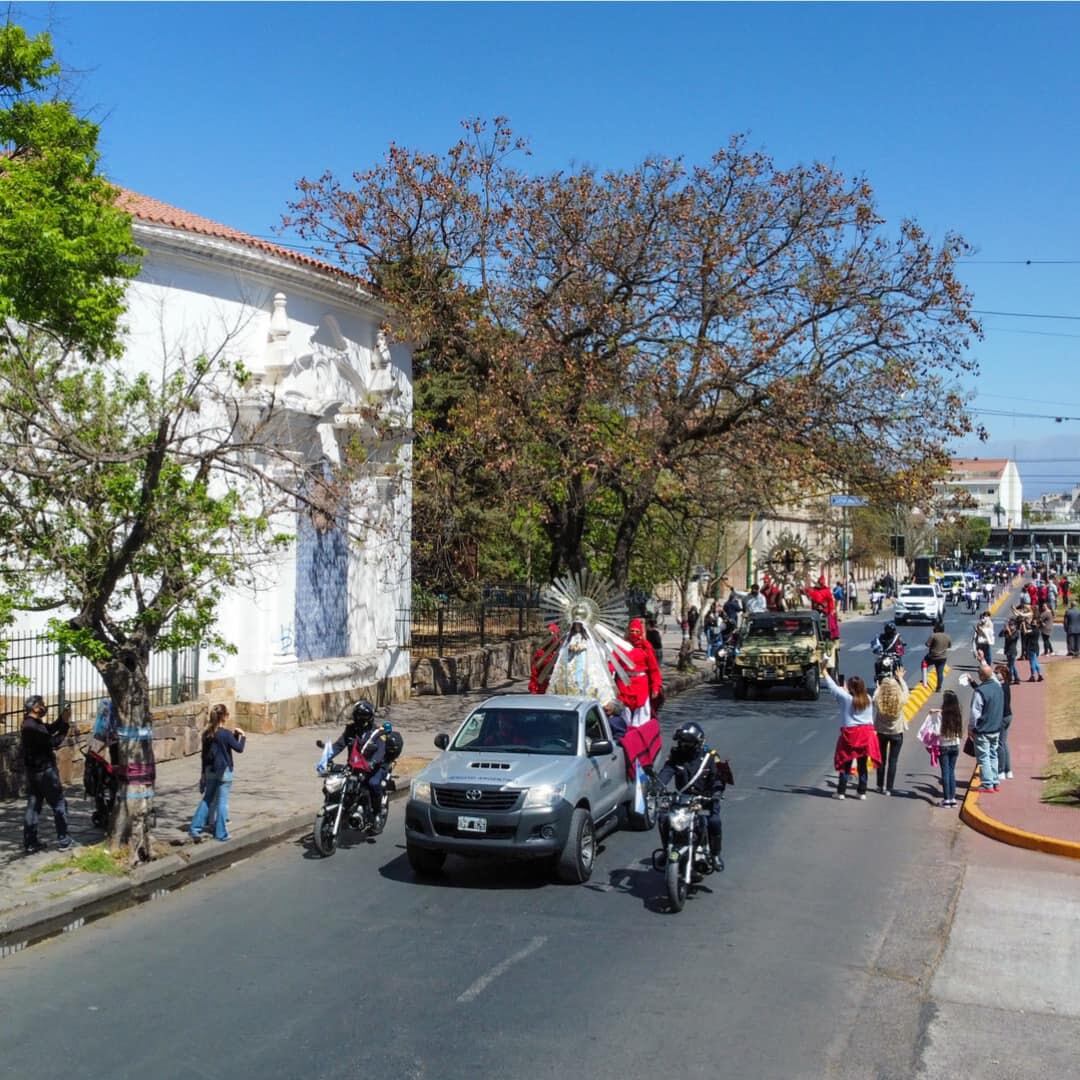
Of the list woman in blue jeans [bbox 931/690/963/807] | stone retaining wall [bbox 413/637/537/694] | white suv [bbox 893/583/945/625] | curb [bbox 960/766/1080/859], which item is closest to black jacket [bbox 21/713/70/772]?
curb [bbox 960/766/1080/859]

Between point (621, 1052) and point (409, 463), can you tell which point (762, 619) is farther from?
point (621, 1052)

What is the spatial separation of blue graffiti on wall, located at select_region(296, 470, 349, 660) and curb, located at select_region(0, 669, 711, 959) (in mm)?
8365

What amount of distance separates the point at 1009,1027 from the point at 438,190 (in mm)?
19450

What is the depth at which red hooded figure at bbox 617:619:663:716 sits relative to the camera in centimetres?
1553

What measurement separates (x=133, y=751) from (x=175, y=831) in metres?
1.96

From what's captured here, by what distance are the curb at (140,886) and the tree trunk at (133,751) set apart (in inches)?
12.7

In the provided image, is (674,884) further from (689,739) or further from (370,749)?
(370,749)

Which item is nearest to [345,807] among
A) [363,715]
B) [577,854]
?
[363,715]

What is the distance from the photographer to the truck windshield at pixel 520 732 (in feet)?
39.1

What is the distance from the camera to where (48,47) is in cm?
1184

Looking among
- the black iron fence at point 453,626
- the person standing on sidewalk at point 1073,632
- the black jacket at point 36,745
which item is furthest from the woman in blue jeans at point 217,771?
the person standing on sidewalk at point 1073,632

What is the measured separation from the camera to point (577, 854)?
1088 cm

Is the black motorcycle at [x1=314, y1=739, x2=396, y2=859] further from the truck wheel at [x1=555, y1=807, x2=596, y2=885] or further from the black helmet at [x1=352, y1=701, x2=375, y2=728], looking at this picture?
the truck wheel at [x1=555, y1=807, x2=596, y2=885]

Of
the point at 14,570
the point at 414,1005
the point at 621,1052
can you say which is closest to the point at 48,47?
the point at 14,570
